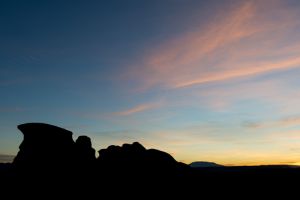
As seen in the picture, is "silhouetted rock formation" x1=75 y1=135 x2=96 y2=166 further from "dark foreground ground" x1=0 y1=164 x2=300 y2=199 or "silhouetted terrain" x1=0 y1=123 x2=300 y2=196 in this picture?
"dark foreground ground" x1=0 y1=164 x2=300 y2=199

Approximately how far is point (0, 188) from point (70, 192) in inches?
421

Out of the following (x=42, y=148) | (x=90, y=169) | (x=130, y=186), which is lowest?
(x=130, y=186)

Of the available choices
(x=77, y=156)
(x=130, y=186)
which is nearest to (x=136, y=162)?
(x=130, y=186)

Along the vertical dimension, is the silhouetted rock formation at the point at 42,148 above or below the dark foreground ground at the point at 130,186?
above

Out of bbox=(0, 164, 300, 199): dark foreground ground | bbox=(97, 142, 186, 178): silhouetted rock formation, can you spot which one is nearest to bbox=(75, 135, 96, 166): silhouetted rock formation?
bbox=(0, 164, 300, 199): dark foreground ground

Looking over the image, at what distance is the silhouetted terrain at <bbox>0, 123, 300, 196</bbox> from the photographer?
1876 inches

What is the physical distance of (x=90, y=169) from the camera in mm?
52656

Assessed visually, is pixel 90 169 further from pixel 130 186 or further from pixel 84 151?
pixel 130 186

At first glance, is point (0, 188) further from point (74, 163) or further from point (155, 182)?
point (155, 182)

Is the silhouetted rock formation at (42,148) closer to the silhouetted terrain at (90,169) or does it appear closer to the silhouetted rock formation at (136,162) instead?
the silhouetted terrain at (90,169)

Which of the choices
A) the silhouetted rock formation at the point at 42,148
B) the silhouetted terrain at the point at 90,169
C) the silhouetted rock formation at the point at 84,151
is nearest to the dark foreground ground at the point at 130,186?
the silhouetted terrain at the point at 90,169

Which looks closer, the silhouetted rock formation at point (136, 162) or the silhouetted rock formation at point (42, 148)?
the silhouetted rock formation at point (42, 148)

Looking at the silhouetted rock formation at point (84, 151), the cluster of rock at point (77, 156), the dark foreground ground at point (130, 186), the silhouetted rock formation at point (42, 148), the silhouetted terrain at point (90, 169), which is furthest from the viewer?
the silhouetted rock formation at point (84, 151)

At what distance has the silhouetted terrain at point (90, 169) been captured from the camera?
47.7 metres
